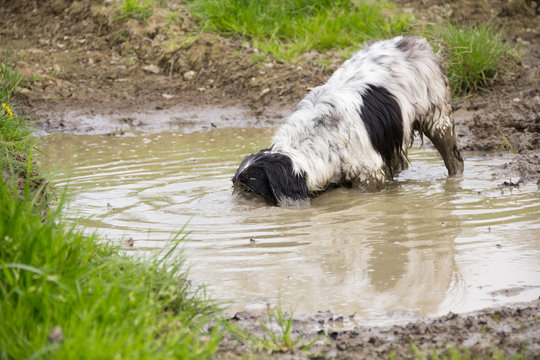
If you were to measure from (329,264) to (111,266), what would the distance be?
1585mm

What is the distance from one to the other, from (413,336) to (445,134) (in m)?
3.75

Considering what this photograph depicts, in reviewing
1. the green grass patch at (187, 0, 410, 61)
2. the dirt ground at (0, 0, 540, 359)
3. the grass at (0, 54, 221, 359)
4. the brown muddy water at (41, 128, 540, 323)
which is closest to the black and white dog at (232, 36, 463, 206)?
the brown muddy water at (41, 128, 540, 323)

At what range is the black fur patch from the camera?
5723 millimetres

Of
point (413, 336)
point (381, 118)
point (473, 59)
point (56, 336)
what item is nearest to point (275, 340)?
point (413, 336)

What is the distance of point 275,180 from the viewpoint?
5379 millimetres

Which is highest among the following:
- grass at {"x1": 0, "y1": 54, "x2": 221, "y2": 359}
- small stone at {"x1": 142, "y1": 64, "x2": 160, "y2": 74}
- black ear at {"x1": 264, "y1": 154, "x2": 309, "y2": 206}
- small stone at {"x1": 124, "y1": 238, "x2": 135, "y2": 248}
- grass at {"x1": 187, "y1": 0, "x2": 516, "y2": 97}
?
grass at {"x1": 187, "y1": 0, "x2": 516, "y2": 97}

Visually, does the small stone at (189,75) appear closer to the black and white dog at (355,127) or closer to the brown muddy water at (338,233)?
the brown muddy water at (338,233)

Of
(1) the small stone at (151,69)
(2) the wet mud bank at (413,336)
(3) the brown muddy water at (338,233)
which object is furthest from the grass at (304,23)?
(2) the wet mud bank at (413,336)

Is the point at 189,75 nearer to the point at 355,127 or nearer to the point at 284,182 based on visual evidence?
the point at 355,127

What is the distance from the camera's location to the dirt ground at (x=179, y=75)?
26.7 ft

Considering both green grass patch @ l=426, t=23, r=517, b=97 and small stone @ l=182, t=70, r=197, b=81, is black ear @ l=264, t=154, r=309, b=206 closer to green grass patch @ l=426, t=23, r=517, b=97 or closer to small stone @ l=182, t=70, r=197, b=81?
green grass patch @ l=426, t=23, r=517, b=97

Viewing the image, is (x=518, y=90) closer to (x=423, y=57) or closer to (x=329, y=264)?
(x=423, y=57)

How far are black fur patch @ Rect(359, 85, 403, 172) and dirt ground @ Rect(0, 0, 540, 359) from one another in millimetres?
1129

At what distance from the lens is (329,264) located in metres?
4.16
